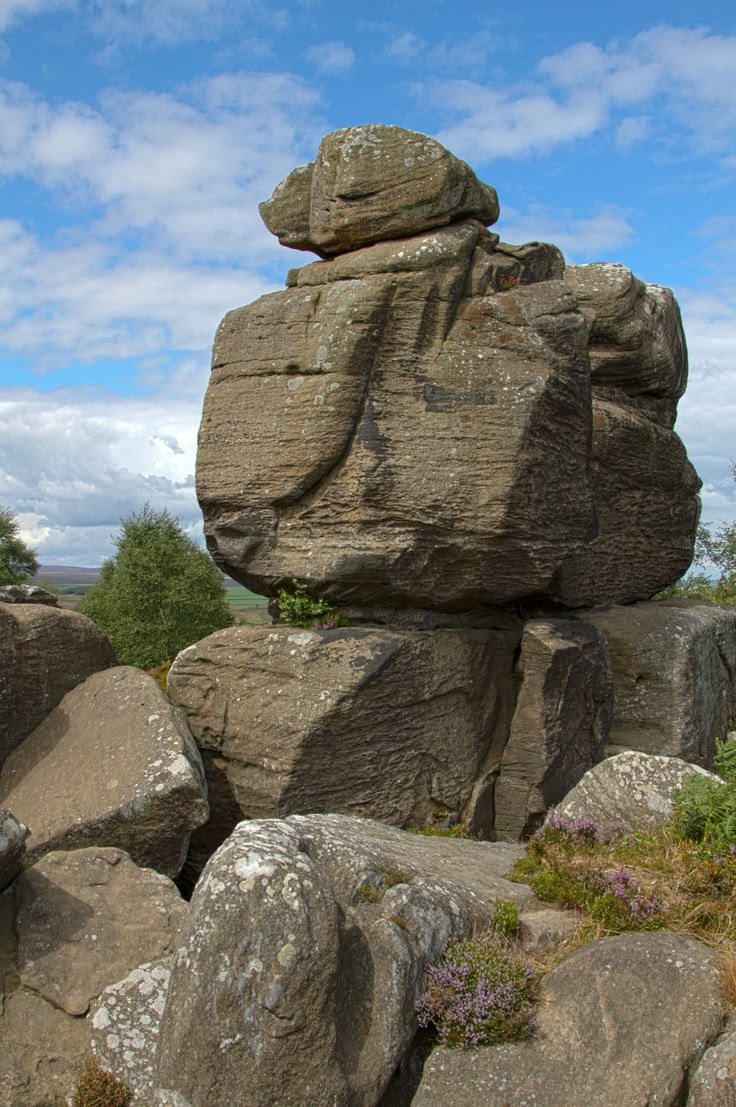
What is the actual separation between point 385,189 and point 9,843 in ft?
28.4

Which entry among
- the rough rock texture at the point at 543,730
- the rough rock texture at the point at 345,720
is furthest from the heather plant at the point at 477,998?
the rough rock texture at the point at 543,730

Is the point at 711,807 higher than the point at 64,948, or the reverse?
the point at 711,807

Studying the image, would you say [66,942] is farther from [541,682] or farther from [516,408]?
[516,408]

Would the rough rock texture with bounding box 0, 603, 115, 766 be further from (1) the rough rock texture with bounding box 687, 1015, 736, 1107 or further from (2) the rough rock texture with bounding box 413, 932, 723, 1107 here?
(1) the rough rock texture with bounding box 687, 1015, 736, 1107

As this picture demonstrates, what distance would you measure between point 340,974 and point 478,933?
1324 mm

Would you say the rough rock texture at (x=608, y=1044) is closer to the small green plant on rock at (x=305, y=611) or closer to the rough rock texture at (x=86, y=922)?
the rough rock texture at (x=86, y=922)

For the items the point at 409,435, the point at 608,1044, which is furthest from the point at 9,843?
the point at 409,435

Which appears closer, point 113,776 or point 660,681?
point 113,776

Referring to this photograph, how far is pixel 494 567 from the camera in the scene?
38.8 feet

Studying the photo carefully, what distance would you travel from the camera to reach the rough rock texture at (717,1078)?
6.08 metres

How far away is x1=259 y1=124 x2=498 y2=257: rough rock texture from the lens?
1211 cm

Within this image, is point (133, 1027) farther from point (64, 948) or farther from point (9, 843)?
point (9, 843)

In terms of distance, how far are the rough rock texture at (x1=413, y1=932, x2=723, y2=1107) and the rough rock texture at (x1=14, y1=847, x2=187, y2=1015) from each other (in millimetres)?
2730

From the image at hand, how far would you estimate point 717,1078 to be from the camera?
6152mm
